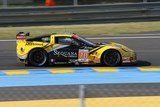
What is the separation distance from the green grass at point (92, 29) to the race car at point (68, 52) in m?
6.68

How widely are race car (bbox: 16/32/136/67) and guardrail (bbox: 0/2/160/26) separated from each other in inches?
341

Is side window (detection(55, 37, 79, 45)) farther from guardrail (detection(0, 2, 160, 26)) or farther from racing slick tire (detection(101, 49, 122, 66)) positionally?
guardrail (detection(0, 2, 160, 26))

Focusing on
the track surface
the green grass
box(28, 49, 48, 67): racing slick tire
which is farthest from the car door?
the green grass

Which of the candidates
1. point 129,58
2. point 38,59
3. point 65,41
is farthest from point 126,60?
point 38,59

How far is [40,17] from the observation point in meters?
24.0

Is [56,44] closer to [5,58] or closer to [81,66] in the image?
[81,66]

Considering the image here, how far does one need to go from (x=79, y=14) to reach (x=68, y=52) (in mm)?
9326

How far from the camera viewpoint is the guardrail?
23.8 meters

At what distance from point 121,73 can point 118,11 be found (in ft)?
34.3

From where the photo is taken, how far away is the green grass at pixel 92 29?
22.4m

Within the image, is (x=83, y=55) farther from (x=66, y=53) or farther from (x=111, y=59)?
(x=111, y=59)

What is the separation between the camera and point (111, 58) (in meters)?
15.0

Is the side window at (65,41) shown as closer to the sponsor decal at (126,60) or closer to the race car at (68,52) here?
the race car at (68,52)

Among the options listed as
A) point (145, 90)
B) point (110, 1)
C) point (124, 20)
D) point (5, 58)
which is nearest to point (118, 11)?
point (124, 20)
